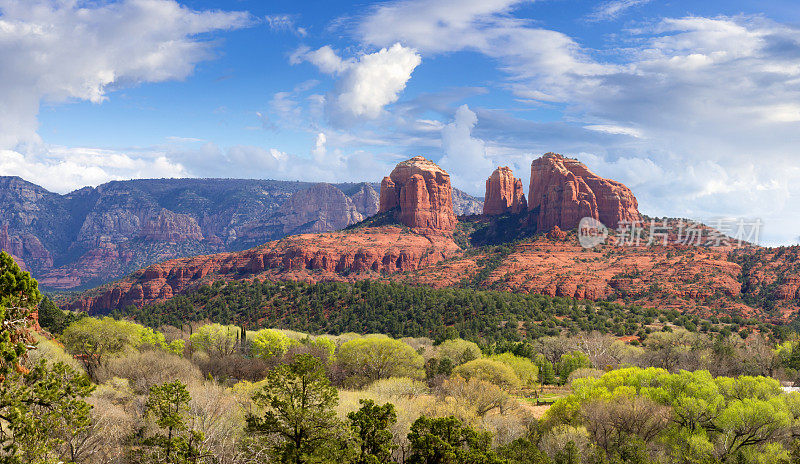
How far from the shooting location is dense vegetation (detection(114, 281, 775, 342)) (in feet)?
318

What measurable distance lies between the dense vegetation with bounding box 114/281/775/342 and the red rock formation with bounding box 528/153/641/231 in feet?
231

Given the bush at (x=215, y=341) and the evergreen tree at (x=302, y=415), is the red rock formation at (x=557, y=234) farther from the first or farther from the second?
the evergreen tree at (x=302, y=415)

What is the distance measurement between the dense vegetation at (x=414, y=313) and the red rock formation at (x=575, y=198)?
7040 cm

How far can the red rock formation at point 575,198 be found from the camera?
7062 inches

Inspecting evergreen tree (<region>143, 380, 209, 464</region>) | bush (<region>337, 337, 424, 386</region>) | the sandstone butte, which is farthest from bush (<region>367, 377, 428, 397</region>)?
the sandstone butte

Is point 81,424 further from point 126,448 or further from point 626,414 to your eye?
point 626,414

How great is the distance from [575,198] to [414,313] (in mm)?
99053

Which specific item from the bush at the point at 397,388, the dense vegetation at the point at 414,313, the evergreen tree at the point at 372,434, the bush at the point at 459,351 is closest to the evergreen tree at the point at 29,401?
the evergreen tree at the point at 372,434

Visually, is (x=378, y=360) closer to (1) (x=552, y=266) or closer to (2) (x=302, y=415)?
(2) (x=302, y=415)

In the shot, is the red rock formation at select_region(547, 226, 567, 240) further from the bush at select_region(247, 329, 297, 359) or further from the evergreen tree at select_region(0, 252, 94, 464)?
the evergreen tree at select_region(0, 252, 94, 464)

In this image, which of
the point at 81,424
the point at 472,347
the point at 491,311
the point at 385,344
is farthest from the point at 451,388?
the point at 491,311

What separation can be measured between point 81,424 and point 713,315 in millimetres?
120419

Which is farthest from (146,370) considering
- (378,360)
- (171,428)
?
(171,428)

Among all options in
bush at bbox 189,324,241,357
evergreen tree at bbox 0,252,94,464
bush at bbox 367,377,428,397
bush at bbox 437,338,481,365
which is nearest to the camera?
evergreen tree at bbox 0,252,94,464
